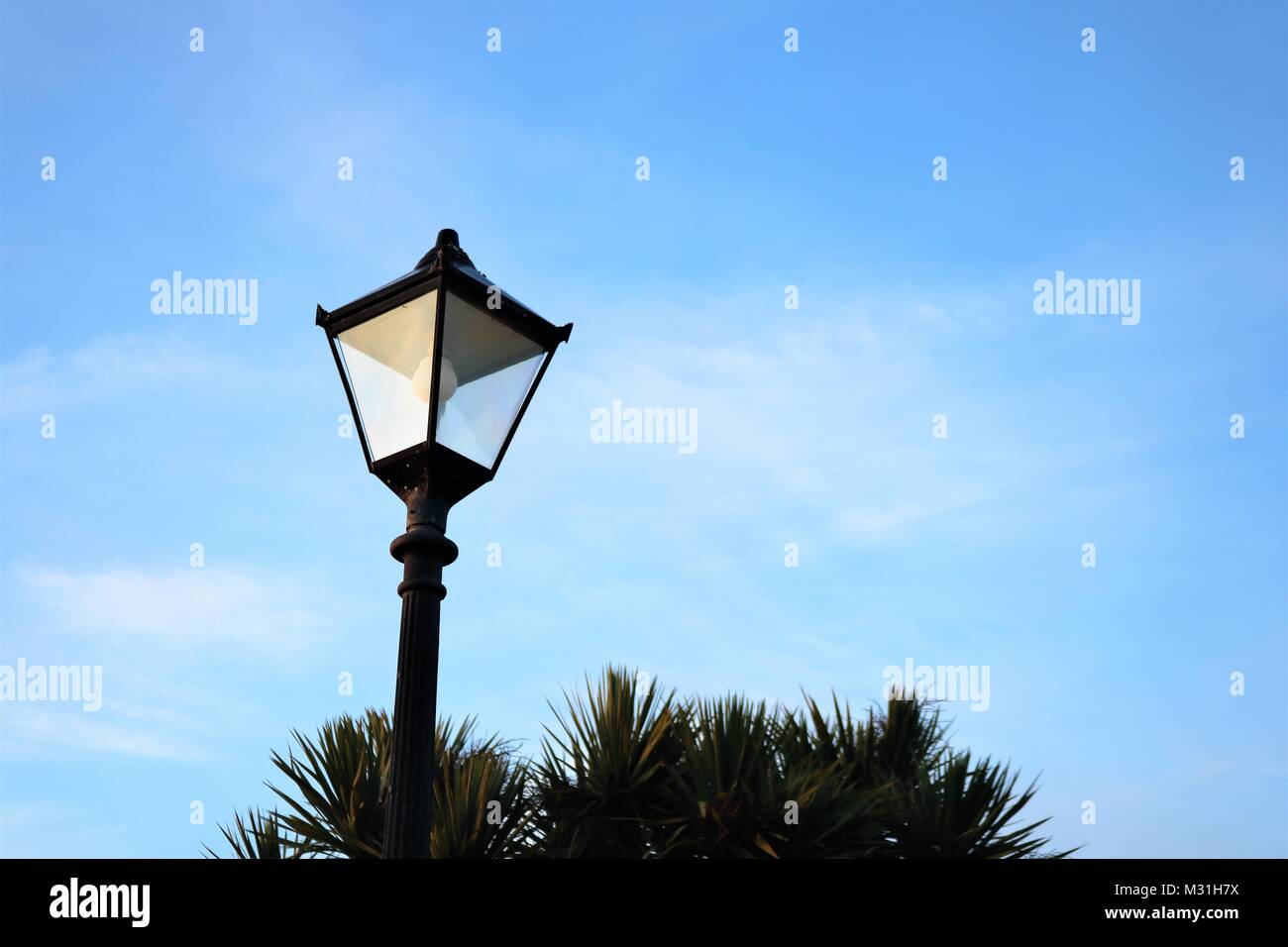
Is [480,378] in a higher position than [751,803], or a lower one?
higher

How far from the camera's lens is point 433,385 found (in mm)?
4496

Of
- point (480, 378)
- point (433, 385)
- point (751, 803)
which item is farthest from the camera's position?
point (751, 803)

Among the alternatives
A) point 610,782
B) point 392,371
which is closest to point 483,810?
point 610,782

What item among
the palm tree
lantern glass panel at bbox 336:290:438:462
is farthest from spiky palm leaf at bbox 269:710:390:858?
lantern glass panel at bbox 336:290:438:462

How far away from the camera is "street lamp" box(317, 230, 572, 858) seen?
445 centimetres

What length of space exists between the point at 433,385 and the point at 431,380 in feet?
0.06

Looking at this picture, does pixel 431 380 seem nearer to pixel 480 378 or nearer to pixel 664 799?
pixel 480 378

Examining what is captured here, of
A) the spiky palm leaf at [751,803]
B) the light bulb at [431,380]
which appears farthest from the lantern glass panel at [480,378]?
the spiky palm leaf at [751,803]
